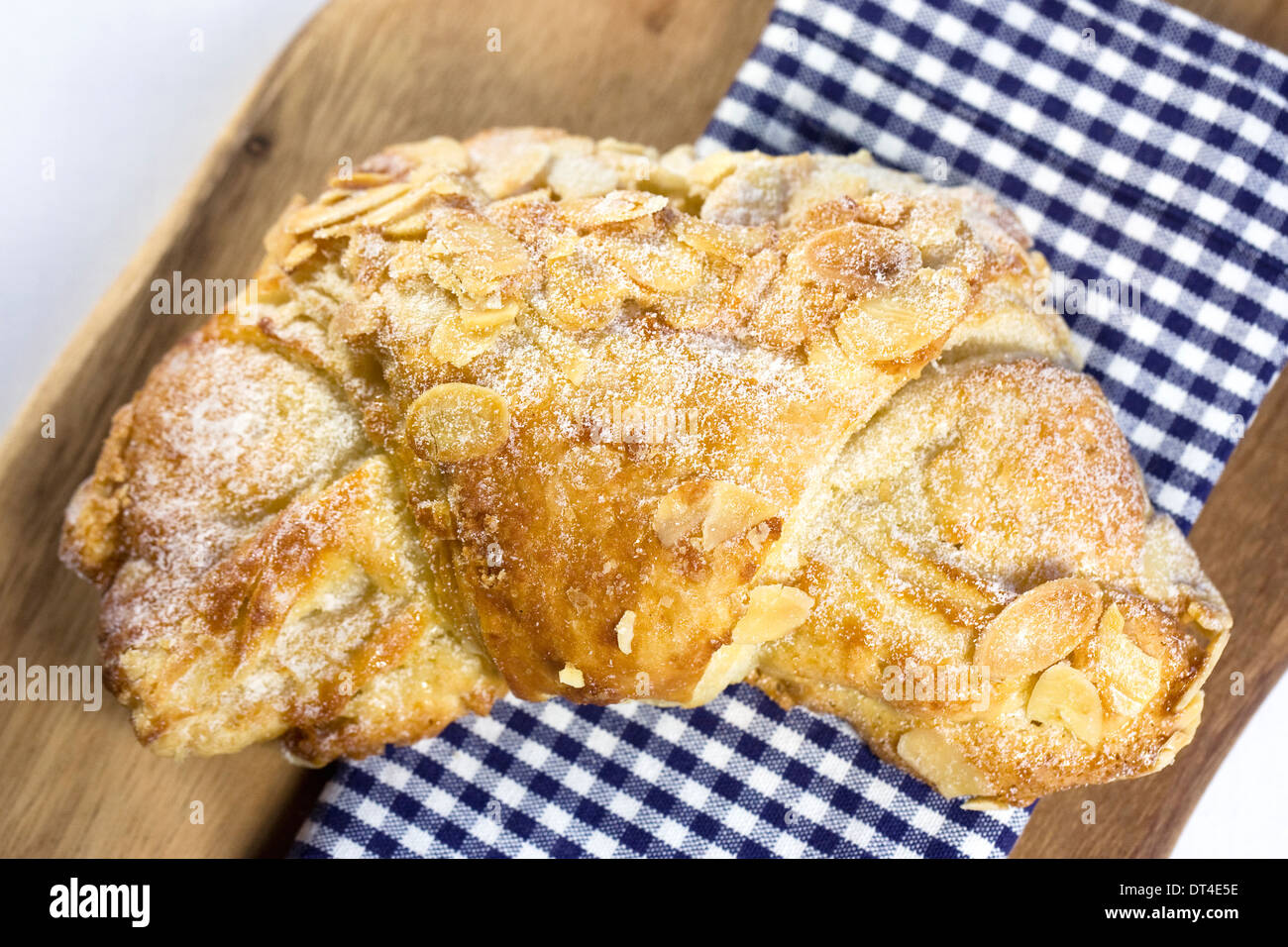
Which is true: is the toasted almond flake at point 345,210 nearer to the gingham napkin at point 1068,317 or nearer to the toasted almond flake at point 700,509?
the toasted almond flake at point 700,509

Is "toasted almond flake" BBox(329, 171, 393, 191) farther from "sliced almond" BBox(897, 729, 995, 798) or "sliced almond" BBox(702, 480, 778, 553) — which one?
"sliced almond" BBox(897, 729, 995, 798)

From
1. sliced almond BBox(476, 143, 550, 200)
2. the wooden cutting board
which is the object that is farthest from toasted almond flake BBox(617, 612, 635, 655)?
the wooden cutting board

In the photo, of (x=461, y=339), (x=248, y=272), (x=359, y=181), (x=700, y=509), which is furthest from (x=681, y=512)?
(x=248, y=272)

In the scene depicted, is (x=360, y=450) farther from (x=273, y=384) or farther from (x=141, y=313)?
(x=141, y=313)

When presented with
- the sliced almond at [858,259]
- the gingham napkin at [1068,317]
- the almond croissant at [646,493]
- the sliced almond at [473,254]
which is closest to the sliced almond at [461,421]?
the almond croissant at [646,493]
